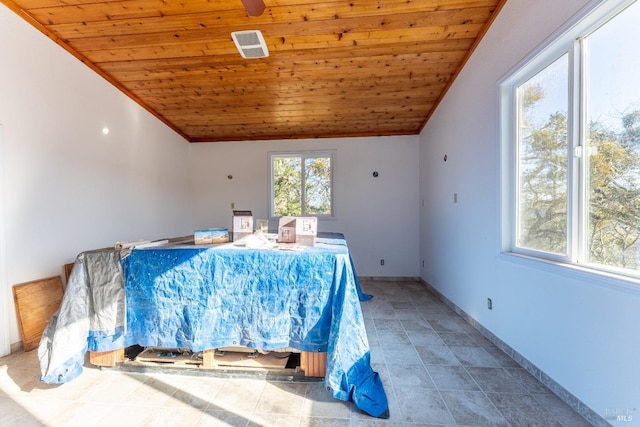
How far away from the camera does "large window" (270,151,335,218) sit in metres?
4.54

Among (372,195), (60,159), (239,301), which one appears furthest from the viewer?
(372,195)

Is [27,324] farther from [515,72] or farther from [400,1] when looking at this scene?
[515,72]

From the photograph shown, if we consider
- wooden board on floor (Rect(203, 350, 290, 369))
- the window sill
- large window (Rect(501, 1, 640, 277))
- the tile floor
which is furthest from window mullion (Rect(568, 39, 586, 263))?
wooden board on floor (Rect(203, 350, 290, 369))

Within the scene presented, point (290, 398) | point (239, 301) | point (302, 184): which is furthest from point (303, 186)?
point (290, 398)

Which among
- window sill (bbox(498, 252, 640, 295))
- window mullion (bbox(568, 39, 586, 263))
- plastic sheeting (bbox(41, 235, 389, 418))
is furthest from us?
plastic sheeting (bbox(41, 235, 389, 418))

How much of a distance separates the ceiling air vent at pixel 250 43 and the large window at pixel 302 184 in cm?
216

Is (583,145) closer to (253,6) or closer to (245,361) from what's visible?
(253,6)

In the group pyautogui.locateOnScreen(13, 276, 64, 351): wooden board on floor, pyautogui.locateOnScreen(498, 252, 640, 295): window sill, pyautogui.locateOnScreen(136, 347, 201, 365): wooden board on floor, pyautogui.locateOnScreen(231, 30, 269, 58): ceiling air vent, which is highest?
pyautogui.locateOnScreen(231, 30, 269, 58): ceiling air vent

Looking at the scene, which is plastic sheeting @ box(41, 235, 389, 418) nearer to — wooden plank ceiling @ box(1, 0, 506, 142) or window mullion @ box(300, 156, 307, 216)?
wooden plank ceiling @ box(1, 0, 506, 142)

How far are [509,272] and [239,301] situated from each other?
85.5 inches

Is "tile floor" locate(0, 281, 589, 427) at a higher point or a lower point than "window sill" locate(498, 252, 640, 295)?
lower

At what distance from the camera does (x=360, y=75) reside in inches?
120

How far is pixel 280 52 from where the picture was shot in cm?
272

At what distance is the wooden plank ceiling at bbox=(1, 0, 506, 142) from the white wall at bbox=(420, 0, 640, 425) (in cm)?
41
